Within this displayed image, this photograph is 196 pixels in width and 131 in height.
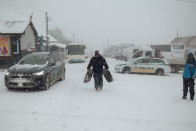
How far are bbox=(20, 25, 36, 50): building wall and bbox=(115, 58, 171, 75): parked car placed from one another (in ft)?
45.4

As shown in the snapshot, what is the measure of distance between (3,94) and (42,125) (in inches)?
168

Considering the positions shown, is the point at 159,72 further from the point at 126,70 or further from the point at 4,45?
the point at 4,45

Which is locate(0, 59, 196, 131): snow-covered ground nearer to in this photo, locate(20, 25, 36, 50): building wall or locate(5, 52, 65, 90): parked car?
locate(5, 52, 65, 90): parked car

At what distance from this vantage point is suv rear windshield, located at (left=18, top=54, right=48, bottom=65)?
30.7 feet

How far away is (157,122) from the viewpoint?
4.95 meters

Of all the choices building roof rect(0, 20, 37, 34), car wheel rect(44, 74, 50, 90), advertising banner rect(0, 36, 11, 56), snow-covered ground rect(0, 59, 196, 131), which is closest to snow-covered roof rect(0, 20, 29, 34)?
building roof rect(0, 20, 37, 34)

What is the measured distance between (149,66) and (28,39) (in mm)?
16868

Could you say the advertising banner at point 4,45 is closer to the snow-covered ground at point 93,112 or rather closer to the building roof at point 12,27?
the building roof at point 12,27

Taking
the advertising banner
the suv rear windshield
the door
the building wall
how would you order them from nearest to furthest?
the suv rear windshield
the door
the advertising banner
the building wall

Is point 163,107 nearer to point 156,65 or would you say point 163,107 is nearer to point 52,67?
point 52,67

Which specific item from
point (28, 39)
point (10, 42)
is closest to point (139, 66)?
point (10, 42)

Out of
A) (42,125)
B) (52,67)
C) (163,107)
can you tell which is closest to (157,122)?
(163,107)

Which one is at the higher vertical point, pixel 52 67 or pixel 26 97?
pixel 52 67

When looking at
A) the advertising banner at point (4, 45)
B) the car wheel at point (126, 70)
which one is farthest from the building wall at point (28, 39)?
the car wheel at point (126, 70)
